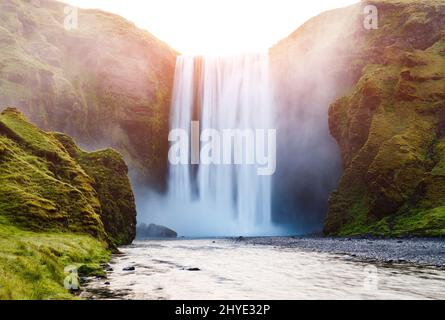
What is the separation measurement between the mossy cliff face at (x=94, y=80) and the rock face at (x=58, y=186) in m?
47.9

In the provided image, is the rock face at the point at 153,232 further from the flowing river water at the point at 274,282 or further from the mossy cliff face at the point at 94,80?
the flowing river water at the point at 274,282

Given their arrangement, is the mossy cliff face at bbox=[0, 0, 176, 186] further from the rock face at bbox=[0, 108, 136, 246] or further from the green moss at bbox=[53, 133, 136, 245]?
the rock face at bbox=[0, 108, 136, 246]

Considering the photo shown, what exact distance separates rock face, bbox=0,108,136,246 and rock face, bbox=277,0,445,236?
42237mm

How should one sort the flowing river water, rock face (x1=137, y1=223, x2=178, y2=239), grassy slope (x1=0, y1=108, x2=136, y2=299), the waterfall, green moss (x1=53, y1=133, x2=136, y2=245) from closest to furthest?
1. grassy slope (x1=0, y1=108, x2=136, y2=299)
2. the flowing river water
3. green moss (x1=53, y1=133, x2=136, y2=245)
4. rock face (x1=137, y1=223, x2=178, y2=239)
5. the waterfall

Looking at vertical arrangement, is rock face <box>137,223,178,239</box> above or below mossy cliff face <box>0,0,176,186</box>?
below

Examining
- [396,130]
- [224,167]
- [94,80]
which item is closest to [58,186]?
[396,130]

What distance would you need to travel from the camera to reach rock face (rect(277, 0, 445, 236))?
74.5 metres

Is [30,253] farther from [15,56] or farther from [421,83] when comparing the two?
[15,56]

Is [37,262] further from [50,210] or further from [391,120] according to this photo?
[391,120]

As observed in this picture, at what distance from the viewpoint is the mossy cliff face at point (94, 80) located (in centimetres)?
10712

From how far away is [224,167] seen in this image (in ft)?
382

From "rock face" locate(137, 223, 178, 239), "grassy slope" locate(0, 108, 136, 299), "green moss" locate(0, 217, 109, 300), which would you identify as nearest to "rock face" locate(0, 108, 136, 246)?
"grassy slope" locate(0, 108, 136, 299)

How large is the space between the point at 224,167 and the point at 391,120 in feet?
153
